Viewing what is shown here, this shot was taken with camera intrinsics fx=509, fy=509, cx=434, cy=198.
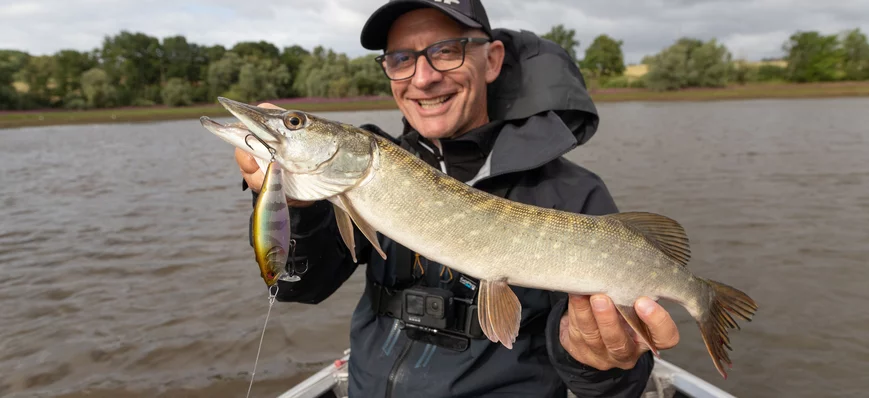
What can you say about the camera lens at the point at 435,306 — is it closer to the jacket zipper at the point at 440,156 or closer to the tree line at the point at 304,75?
the jacket zipper at the point at 440,156

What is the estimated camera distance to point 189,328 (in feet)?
18.0

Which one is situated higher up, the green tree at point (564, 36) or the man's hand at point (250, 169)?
the green tree at point (564, 36)

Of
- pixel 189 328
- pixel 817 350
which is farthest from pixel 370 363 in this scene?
pixel 817 350

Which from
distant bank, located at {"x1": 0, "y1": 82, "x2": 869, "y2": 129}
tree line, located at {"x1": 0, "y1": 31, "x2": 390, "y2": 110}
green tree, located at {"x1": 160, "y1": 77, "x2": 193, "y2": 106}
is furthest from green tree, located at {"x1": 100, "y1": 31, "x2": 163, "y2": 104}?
distant bank, located at {"x1": 0, "y1": 82, "x2": 869, "y2": 129}

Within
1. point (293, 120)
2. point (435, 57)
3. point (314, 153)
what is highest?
point (435, 57)

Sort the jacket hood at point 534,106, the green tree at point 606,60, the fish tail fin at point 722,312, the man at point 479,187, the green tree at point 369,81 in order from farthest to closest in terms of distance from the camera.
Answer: the green tree at point 606,60, the green tree at point 369,81, the jacket hood at point 534,106, the man at point 479,187, the fish tail fin at point 722,312

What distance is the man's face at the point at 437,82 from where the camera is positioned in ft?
8.43

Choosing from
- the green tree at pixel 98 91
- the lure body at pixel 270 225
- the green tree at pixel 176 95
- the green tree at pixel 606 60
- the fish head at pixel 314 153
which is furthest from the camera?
the green tree at pixel 606 60

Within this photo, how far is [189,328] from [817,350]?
6.28 meters

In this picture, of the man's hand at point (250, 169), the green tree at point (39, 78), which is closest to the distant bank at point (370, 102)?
the green tree at point (39, 78)

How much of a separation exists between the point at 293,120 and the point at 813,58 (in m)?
69.5

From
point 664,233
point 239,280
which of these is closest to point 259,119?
point 664,233

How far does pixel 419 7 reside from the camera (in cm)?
253

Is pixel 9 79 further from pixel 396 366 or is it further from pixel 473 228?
pixel 473 228
